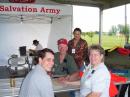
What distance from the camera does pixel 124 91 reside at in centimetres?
411

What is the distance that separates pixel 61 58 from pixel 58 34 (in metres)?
7.25

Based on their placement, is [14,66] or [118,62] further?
[14,66]

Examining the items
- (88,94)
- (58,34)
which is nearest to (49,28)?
(58,34)

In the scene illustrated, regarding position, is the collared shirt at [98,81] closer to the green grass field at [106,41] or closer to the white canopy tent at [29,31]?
the white canopy tent at [29,31]

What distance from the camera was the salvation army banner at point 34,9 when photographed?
889 centimetres

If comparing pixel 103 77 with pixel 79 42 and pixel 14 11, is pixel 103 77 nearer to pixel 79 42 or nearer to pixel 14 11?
pixel 79 42

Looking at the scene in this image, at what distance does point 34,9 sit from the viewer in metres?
9.09

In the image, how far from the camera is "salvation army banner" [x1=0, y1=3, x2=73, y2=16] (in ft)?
29.2

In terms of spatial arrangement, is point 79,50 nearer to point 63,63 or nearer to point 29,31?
point 63,63

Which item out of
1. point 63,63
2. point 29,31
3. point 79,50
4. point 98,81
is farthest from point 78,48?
point 29,31

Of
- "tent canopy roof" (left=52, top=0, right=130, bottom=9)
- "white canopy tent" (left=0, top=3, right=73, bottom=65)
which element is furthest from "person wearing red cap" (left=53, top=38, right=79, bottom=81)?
"tent canopy roof" (left=52, top=0, right=130, bottom=9)

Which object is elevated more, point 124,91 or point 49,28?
point 49,28

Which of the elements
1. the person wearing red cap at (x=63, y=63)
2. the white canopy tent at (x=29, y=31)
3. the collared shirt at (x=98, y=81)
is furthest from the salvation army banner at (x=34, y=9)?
the collared shirt at (x=98, y=81)

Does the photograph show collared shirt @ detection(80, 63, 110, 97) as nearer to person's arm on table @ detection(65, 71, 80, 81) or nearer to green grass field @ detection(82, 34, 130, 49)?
person's arm on table @ detection(65, 71, 80, 81)
